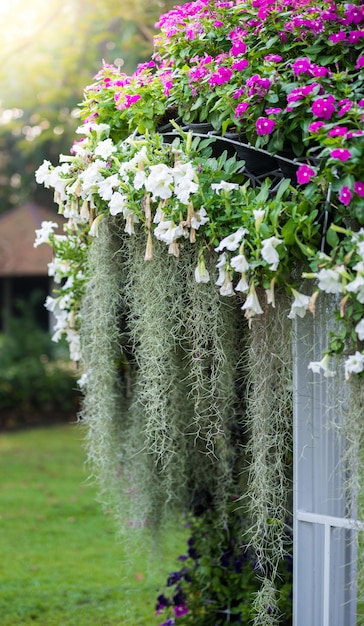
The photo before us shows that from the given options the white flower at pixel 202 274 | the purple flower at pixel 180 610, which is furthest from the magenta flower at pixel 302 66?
the purple flower at pixel 180 610

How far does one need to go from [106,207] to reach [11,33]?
5.83 m

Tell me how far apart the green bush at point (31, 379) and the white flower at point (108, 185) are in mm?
7770

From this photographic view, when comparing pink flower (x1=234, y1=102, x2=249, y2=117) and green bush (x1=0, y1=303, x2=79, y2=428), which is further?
green bush (x1=0, y1=303, x2=79, y2=428)

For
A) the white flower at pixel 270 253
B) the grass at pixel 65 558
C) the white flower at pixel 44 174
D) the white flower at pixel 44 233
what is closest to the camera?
the white flower at pixel 270 253

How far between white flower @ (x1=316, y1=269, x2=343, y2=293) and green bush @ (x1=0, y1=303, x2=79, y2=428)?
823cm

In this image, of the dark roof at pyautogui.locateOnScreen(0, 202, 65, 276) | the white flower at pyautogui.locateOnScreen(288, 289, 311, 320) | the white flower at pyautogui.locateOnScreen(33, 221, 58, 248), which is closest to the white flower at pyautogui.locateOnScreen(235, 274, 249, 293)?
→ the white flower at pyautogui.locateOnScreen(288, 289, 311, 320)

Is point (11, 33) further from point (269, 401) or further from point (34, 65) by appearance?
point (269, 401)

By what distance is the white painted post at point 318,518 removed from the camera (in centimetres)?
212

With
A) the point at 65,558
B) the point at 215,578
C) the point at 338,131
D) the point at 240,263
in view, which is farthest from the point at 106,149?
the point at 65,558

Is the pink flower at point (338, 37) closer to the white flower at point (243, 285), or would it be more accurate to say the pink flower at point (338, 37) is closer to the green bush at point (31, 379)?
the white flower at point (243, 285)

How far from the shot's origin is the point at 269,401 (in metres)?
2.04

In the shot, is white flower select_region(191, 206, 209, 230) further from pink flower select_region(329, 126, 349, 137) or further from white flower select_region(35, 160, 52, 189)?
white flower select_region(35, 160, 52, 189)

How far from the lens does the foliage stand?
3215 millimetres

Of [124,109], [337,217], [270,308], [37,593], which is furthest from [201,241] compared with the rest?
[37,593]
